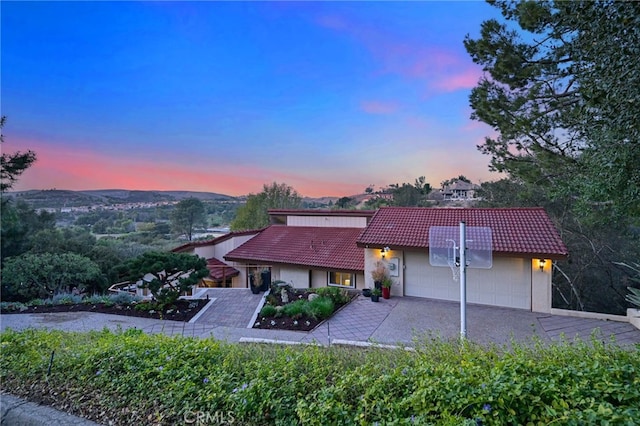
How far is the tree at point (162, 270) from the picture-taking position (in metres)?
9.24

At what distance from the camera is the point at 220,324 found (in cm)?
869

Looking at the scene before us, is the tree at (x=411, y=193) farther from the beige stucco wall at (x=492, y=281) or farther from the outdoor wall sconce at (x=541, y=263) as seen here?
the outdoor wall sconce at (x=541, y=263)

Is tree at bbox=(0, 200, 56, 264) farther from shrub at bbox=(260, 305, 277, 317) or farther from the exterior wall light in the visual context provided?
the exterior wall light

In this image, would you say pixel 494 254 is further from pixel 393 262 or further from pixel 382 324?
pixel 382 324

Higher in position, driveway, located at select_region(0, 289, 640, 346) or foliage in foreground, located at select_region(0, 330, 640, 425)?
foliage in foreground, located at select_region(0, 330, 640, 425)

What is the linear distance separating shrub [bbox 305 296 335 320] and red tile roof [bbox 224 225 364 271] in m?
3.45

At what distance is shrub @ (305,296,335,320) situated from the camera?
348 inches

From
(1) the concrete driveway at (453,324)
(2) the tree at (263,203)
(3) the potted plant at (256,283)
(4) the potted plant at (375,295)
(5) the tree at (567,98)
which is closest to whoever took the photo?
(5) the tree at (567,98)

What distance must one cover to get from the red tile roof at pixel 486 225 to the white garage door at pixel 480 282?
65 cm

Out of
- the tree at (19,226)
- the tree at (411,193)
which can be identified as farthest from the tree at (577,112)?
the tree at (19,226)

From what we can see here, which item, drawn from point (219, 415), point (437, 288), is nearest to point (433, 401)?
point (219, 415)

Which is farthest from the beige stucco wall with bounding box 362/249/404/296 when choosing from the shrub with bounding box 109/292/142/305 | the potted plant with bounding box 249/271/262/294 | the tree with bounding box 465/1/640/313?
the shrub with bounding box 109/292/142/305

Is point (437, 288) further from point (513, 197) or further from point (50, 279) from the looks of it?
point (50, 279)

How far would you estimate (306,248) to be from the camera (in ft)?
49.0
